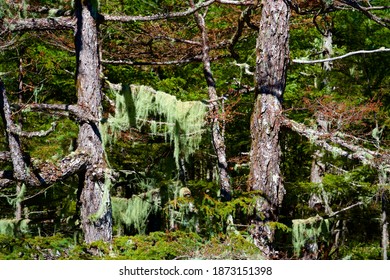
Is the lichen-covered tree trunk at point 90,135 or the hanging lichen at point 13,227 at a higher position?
the lichen-covered tree trunk at point 90,135

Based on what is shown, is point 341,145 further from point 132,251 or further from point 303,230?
point 132,251

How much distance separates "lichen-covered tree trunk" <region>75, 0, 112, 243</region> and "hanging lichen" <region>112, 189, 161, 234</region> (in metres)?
1.58

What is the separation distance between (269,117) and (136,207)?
123 inches

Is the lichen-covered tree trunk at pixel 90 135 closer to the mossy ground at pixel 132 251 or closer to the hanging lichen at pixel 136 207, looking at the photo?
the hanging lichen at pixel 136 207

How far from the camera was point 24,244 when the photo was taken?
5160 millimetres

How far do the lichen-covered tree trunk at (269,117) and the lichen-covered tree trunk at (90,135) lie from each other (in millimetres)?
2076

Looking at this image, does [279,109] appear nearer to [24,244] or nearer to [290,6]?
[290,6]

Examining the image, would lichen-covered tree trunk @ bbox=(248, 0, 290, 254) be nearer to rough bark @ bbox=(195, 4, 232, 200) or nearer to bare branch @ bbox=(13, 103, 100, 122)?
Answer: rough bark @ bbox=(195, 4, 232, 200)

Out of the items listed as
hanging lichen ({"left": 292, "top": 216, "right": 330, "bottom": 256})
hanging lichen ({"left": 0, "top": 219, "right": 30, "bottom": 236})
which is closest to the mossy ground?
hanging lichen ({"left": 292, "top": 216, "right": 330, "bottom": 256})

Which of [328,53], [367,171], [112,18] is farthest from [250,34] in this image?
[112,18]

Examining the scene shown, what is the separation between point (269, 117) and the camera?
708 cm

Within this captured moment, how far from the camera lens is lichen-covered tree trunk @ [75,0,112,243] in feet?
23.9

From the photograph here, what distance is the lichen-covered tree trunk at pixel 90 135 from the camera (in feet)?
23.9

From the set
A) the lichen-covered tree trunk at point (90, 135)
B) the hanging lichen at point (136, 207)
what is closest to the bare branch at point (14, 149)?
the lichen-covered tree trunk at point (90, 135)
